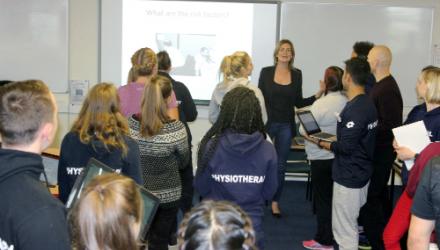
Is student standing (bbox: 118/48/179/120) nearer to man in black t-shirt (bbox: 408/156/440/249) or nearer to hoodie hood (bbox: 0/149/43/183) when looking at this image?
Answer: man in black t-shirt (bbox: 408/156/440/249)

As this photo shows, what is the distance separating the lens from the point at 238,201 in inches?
120

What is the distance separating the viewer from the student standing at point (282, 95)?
17.6ft

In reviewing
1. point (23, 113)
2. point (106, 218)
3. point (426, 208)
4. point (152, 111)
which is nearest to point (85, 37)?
point (152, 111)

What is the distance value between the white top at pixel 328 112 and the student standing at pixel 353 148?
10.9 inches

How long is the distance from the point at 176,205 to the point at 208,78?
120 inches

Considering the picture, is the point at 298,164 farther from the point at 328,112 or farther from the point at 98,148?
the point at 98,148

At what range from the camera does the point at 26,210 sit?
5.42ft

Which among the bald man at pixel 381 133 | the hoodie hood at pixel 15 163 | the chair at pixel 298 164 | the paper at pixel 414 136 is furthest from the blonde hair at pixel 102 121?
the chair at pixel 298 164

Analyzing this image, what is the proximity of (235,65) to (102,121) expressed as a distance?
1985 millimetres

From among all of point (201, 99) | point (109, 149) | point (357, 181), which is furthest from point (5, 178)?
point (201, 99)

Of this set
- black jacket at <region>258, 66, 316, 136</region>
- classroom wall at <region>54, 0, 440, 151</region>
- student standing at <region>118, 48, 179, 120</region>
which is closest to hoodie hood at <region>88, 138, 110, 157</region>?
student standing at <region>118, 48, 179, 120</region>

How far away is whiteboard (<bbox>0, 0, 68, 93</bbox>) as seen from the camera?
6.41 metres

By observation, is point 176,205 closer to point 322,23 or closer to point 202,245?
point 202,245

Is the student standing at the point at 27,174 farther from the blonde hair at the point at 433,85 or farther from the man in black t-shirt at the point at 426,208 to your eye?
the blonde hair at the point at 433,85
